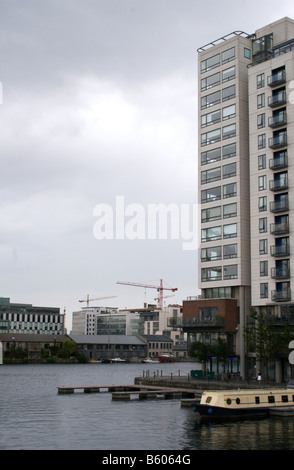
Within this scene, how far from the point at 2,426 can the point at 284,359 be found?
137 ft

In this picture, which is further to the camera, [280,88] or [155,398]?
[280,88]

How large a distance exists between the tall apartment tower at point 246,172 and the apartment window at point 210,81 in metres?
0.16

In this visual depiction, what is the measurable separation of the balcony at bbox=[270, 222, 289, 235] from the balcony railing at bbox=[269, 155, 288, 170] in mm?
7930

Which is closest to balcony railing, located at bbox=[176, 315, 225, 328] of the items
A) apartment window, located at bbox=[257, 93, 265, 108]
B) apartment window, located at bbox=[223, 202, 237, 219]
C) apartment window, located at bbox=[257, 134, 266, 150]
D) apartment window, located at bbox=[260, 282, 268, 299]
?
apartment window, located at bbox=[260, 282, 268, 299]

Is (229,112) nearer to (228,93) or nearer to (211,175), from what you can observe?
(228,93)

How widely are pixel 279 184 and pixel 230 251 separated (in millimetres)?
12700

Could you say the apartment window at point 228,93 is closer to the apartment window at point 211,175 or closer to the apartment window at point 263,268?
the apartment window at point 211,175

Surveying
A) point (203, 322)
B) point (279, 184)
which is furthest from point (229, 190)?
point (203, 322)

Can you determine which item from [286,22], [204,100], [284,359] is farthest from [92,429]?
[286,22]

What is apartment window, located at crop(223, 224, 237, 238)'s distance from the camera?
8769 cm
